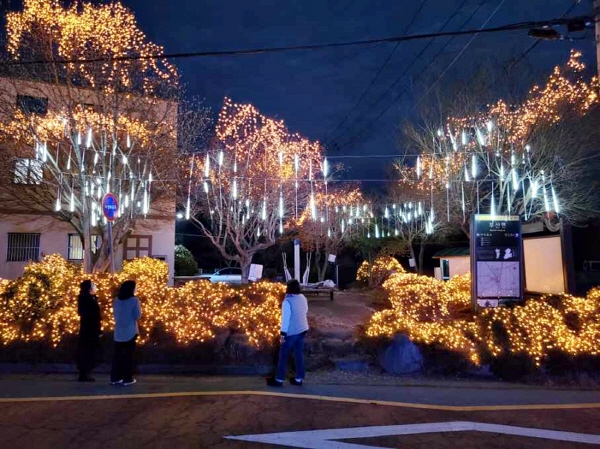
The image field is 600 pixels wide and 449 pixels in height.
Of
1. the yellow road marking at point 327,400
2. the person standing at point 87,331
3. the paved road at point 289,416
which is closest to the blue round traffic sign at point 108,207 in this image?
the person standing at point 87,331

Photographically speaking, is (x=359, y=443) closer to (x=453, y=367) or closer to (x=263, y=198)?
(x=453, y=367)

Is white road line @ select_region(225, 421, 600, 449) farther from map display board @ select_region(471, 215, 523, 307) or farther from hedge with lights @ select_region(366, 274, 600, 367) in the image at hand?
map display board @ select_region(471, 215, 523, 307)

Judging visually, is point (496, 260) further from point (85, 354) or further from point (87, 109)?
point (87, 109)

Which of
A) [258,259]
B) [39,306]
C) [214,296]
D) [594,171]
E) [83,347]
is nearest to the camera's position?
[83,347]

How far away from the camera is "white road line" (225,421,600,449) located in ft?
15.6

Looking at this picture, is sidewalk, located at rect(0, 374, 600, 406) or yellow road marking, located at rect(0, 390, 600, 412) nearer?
yellow road marking, located at rect(0, 390, 600, 412)

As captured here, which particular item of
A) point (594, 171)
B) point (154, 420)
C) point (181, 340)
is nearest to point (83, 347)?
point (181, 340)

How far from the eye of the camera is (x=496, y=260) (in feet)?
33.0

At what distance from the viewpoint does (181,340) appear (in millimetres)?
8227

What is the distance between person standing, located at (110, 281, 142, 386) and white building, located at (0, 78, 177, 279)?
8358 mm

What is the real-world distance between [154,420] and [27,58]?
11.5 m

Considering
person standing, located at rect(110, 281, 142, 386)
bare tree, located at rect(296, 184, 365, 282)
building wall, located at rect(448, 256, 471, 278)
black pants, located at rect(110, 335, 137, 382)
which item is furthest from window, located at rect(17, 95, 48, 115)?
building wall, located at rect(448, 256, 471, 278)

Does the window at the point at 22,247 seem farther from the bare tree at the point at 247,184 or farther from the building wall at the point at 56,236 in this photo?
the bare tree at the point at 247,184

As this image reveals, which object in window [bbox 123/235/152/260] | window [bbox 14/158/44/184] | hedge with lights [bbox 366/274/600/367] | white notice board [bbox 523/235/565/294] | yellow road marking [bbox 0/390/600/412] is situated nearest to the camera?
yellow road marking [bbox 0/390/600/412]
